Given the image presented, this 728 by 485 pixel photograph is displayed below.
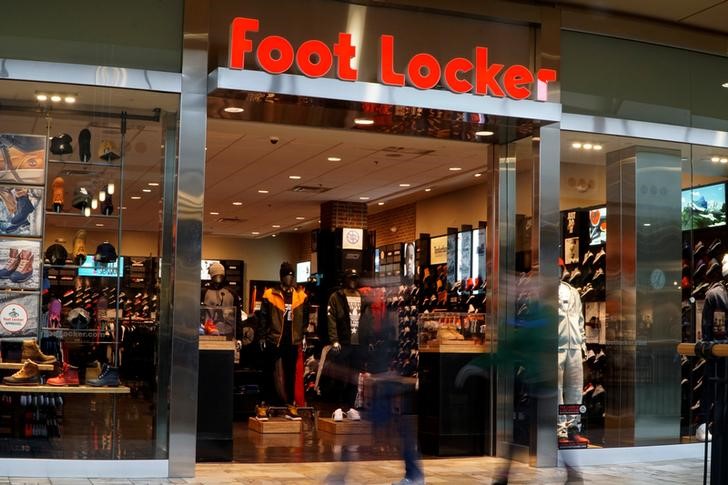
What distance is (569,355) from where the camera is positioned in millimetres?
8922

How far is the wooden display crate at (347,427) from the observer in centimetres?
1064

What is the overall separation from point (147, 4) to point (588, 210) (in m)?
4.29

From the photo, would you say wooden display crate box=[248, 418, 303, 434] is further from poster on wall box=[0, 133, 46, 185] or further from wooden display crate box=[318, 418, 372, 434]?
poster on wall box=[0, 133, 46, 185]

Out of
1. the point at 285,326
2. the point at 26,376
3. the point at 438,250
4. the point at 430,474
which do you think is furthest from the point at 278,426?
the point at 438,250

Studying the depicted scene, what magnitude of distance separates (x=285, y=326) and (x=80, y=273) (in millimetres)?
4374

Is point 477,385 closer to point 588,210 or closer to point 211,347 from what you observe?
point 588,210

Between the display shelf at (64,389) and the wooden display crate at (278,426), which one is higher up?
the display shelf at (64,389)

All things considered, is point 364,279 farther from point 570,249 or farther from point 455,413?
point 570,249

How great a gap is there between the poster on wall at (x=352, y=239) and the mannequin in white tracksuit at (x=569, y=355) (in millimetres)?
8521

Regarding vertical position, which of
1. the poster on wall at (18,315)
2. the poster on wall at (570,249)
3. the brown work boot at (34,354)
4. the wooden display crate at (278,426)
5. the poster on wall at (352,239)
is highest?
the poster on wall at (352,239)

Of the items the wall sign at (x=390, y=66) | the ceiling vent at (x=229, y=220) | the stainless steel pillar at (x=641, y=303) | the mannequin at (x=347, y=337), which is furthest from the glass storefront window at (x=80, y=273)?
the ceiling vent at (x=229, y=220)

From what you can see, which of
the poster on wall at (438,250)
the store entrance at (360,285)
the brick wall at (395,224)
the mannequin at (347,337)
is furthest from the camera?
the brick wall at (395,224)

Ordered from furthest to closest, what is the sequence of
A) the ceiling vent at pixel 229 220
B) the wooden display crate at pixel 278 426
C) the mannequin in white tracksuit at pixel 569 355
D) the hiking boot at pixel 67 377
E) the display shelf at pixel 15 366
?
the ceiling vent at pixel 229 220, the wooden display crate at pixel 278 426, the mannequin in white tracksuit at pixel 569 355, the hiking boot at pixel 67 377, the display shelf at pixel 15 366

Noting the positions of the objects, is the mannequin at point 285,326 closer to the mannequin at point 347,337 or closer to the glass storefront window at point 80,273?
the mannequin at point 347,337
